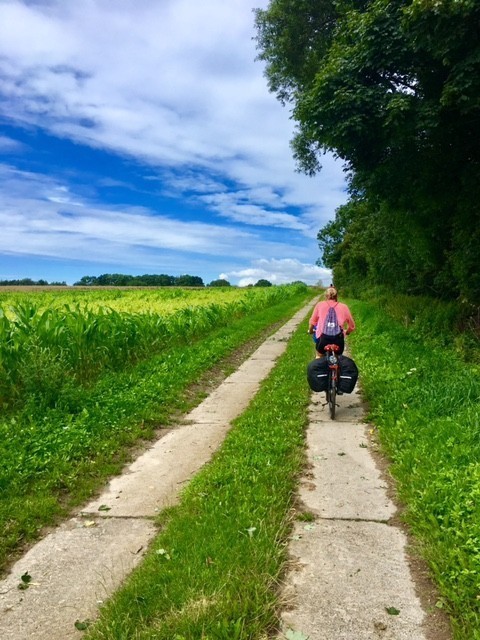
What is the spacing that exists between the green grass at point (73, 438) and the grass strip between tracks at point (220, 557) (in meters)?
1.21

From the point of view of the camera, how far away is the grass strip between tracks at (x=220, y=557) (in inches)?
108

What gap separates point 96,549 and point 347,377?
4504 millimetres

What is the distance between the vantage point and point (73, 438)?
19.2ft

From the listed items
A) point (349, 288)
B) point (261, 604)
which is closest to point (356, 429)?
point (261, 604)

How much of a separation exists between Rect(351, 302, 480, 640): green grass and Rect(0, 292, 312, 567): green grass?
3.21m

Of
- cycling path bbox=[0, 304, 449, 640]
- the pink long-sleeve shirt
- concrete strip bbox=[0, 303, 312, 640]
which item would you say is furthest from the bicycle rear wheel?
concrete strip bbox=[0, 303, 312, 640]

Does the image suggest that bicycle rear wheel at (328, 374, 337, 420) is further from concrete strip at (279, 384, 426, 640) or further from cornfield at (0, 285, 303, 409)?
cornfield at (0, 285, 303, 409)

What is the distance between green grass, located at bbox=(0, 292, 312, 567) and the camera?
4406 mm

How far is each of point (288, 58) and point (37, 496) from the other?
66.6 ft

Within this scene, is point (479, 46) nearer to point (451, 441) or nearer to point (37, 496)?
point (451, 441)

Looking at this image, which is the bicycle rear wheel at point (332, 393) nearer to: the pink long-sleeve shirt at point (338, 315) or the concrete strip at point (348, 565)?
the pink long-sleeve shirt at point (338, 315)

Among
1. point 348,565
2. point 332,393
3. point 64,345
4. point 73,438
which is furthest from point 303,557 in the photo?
point 64,345

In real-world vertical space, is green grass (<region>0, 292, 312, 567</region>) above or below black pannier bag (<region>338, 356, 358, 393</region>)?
below

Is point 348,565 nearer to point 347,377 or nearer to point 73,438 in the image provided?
point 73,438
